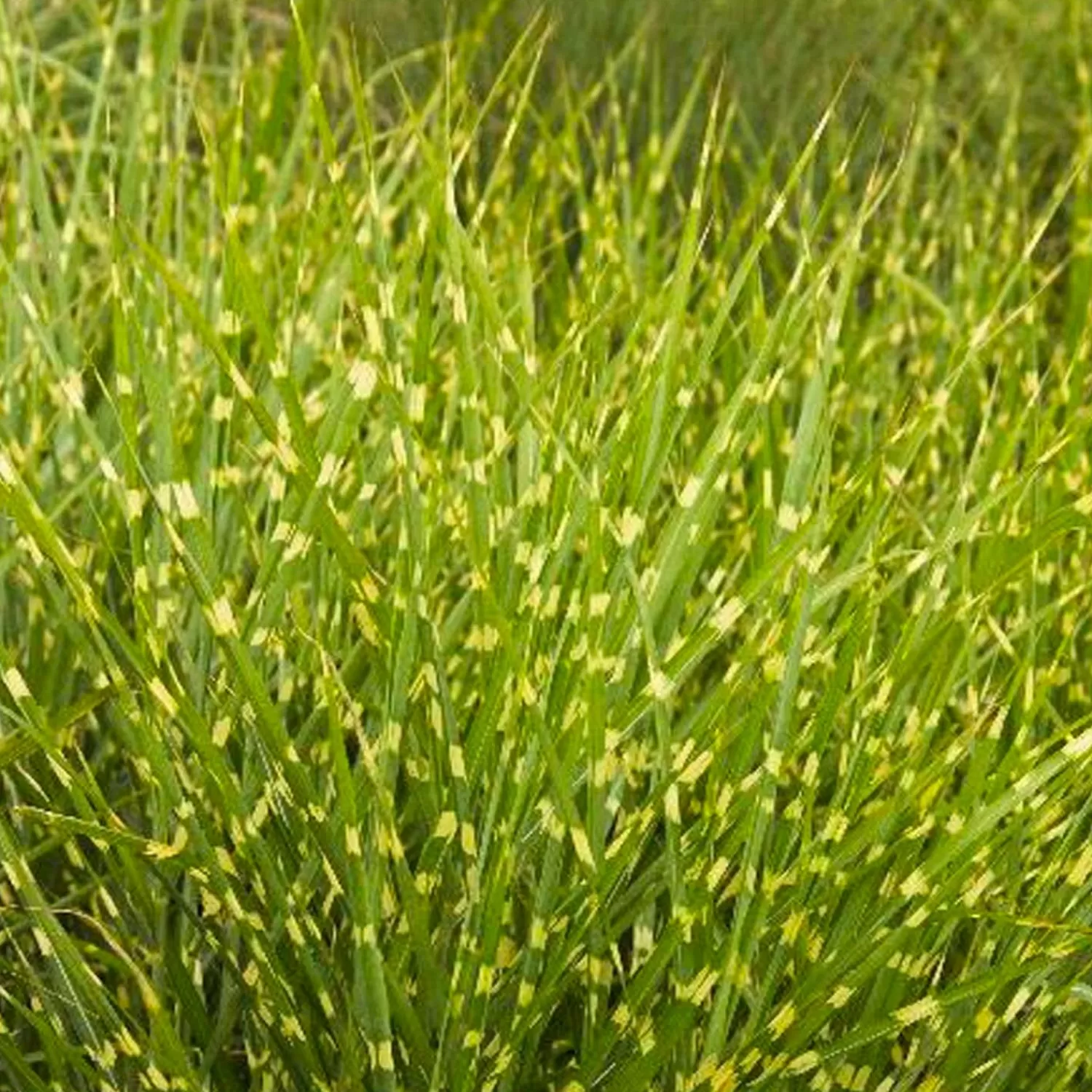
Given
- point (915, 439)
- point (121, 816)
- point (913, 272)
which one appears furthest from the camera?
point (913, 272)

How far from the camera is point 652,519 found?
1.91m

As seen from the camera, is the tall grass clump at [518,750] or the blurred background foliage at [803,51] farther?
the blurred background foliage at [803,51]

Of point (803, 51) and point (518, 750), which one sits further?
point (803, 51)

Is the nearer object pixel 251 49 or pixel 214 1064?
pixel 214 1064

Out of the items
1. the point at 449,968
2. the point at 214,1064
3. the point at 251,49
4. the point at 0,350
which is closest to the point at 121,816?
the point at 214,1064

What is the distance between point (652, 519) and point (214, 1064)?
581mm

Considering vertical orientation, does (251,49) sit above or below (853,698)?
below

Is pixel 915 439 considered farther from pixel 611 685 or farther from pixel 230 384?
pixel 230 384

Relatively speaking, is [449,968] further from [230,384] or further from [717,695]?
[230,384]

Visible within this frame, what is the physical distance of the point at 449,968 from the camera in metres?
1.49

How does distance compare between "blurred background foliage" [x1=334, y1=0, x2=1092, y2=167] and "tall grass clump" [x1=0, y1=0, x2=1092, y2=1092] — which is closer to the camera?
"tall grass clump" [x1=0, y1=0, x2=1092, y2=1092]

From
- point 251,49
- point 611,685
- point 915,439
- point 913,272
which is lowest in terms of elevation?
point 251,49

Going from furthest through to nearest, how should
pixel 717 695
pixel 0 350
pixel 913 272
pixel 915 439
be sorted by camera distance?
pixel 913 272 < pixel 0 350 < pixel 915 439 < pixel 717 695

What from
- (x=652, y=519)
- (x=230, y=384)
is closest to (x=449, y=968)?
(x=230, y=384)
